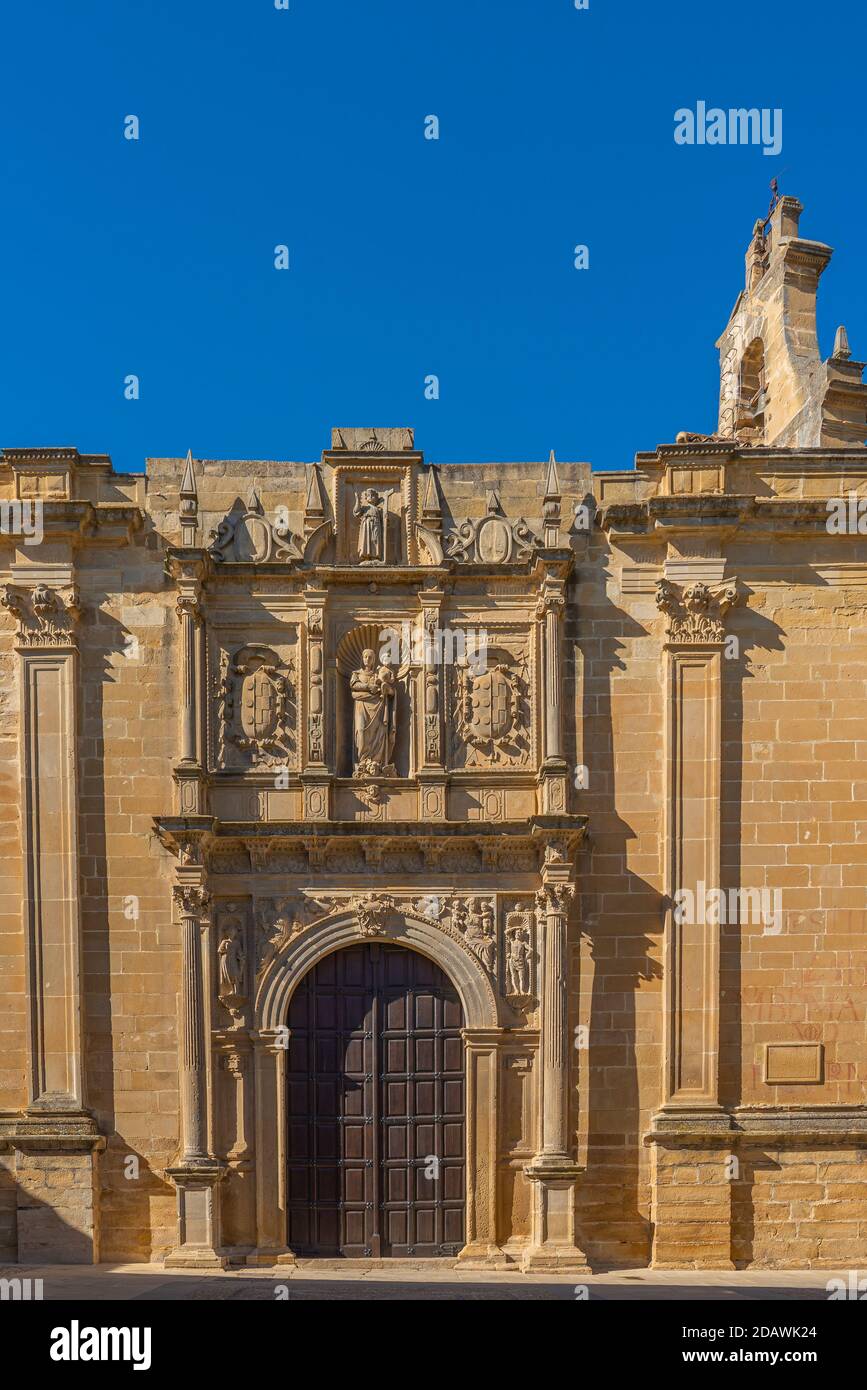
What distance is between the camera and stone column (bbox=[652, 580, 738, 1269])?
13.7m

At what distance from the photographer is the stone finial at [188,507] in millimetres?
14203

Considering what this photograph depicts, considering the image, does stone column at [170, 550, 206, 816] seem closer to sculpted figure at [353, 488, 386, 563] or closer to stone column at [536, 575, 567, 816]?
sculpted figure at [353, 488, 386, 563]

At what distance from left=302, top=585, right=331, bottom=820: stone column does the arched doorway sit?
195cm

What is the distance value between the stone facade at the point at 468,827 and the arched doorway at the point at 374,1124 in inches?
10.0

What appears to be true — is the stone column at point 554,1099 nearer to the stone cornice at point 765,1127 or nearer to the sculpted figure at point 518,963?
the sculpted figure at point 518,963

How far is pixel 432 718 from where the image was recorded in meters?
14.3

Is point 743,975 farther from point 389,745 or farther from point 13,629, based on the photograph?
point 13,629

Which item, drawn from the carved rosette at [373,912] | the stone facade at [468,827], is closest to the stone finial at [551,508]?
the stone facade at [468,827]

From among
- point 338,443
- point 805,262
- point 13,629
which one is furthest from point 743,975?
point 805,262

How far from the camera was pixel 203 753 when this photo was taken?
1416cm

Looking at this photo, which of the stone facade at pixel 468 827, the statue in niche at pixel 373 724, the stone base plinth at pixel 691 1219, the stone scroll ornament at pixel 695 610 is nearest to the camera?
the stone base plinth at pixel 691 1219

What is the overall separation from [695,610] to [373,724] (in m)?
3.51

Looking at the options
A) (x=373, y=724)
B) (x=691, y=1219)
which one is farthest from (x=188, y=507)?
(x=691, y=1219)

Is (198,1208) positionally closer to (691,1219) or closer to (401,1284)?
(401,1284)
